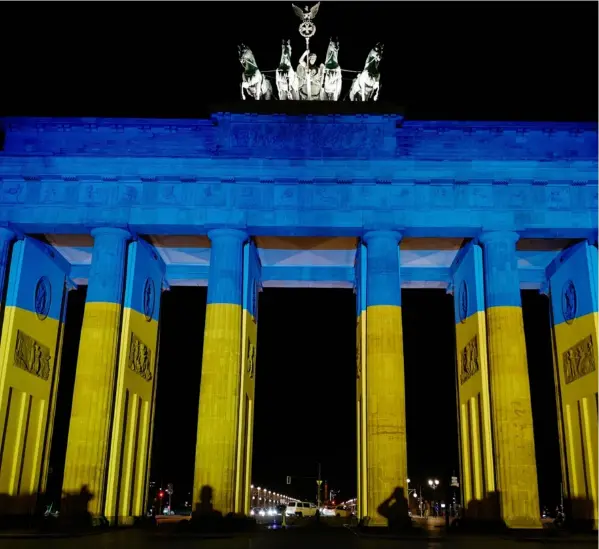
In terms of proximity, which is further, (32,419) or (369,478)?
(32,419)

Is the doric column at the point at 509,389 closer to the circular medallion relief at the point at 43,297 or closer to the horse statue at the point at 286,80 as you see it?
the horse statue at the point at 286,80

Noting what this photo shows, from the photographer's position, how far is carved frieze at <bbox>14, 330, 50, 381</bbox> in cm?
2893

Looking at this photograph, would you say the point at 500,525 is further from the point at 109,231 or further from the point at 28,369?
the point at 28,369

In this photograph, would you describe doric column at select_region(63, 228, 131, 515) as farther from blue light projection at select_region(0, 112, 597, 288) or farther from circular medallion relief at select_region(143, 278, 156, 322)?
circular medallion relief at select_region(143, 278, 156, 322)

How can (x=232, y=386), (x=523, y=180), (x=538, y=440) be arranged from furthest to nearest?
(x=538, y=440) → (x=523, y=180) → (x=232, y=386)

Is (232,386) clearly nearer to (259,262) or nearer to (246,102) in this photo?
(259,262)

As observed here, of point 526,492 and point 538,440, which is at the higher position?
point 538,440

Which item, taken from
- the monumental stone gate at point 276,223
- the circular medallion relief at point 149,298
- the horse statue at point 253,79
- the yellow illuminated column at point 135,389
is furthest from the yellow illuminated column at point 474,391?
the circular medallion relief at point 149,298

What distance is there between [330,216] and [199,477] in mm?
12079

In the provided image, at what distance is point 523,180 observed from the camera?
1131 inches

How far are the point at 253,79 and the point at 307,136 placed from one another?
4.48m

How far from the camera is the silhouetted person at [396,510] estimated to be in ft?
80.7

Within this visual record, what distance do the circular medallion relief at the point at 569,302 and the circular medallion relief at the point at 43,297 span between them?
25.0 m

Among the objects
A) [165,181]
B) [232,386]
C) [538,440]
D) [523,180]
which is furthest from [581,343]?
[538,440]
